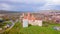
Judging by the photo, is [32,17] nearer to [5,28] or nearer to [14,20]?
[14,20]

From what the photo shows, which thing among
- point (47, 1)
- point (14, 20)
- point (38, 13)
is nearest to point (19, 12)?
point (14, 20)

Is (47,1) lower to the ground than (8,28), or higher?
higher

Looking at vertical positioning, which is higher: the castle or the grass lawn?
the castle

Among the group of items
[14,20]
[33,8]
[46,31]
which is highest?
[33,8]

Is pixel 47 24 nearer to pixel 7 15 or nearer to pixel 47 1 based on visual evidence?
pixel 47 1

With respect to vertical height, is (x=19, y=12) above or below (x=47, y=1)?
below

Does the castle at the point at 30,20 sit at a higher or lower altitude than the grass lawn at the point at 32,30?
higher

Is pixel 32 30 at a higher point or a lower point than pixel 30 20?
lower

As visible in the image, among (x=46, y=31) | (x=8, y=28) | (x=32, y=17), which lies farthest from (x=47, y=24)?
(x=8, y=28)
